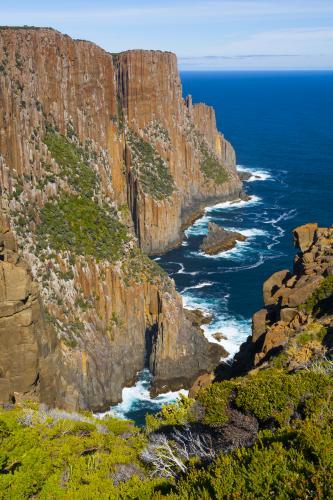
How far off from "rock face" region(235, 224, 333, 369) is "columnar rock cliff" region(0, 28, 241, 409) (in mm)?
17857

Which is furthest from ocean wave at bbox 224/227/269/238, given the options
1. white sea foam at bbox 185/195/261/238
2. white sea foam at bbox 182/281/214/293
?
white sea foam at bbox 182/281/214/293

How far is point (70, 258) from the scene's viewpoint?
71750mm

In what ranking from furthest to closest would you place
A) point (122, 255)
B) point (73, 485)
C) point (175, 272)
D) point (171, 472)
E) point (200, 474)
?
point (175, 272) → point (122, 255) → point (73, 485) → point (171, 472) → point (200, 474)

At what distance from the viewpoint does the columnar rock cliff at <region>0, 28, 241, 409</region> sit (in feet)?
160

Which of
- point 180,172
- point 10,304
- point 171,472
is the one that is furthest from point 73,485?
point 180,172

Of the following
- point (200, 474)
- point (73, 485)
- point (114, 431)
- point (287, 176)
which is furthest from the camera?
point (287, 176)

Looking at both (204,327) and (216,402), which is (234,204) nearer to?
(204,327)

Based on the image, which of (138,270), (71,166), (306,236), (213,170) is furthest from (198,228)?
(306,236)

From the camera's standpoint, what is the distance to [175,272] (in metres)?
108

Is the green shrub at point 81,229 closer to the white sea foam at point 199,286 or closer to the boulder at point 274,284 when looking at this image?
the white sea foam at point 199,286

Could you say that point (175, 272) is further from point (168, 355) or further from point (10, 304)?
point (10, 304)

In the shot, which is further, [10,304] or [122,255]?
[122,255]

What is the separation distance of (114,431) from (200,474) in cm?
1942

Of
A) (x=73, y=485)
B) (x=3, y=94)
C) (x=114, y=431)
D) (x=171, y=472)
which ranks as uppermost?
(x=3, y=94)
